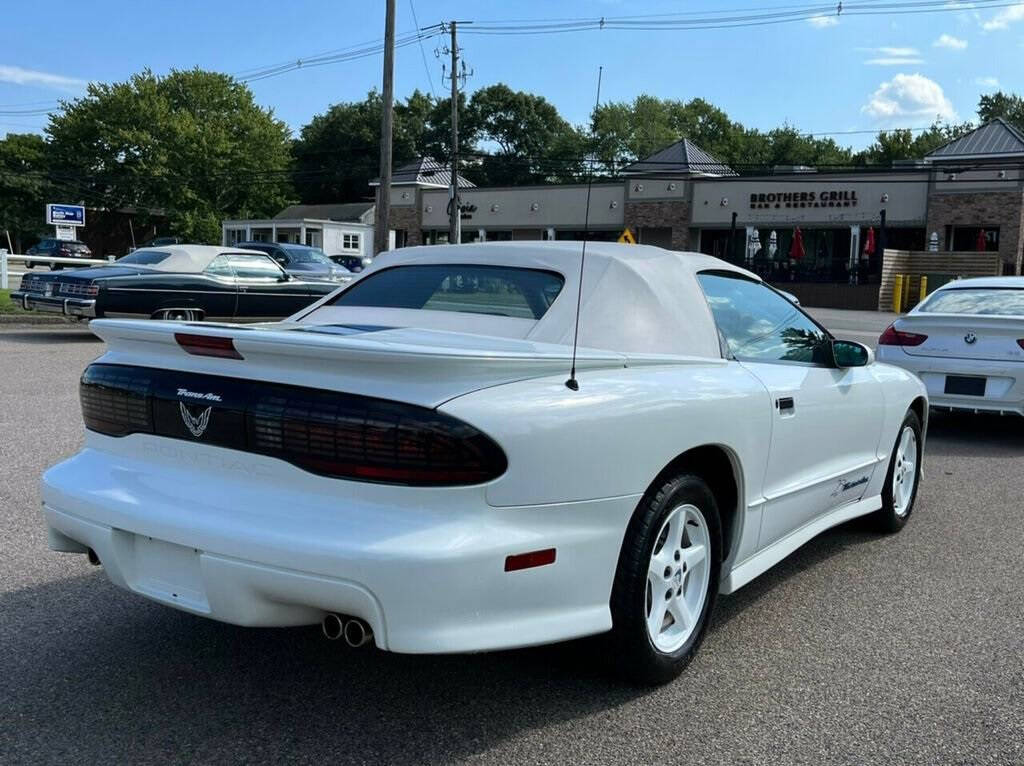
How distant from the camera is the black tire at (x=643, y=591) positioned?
10.2 ft

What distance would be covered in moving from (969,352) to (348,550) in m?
7.33

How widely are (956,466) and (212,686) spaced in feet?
20.3

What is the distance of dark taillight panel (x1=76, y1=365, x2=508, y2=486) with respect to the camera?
2.69m

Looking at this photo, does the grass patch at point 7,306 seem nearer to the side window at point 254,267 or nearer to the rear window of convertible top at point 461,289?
the side window at point 254,267

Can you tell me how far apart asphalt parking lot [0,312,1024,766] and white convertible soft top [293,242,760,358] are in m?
1.15

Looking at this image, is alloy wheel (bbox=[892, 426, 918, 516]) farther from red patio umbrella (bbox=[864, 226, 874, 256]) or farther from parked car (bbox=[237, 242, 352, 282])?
red patio umbrella (bbox=[864, 226, 874, 256])

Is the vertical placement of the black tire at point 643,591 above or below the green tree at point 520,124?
below

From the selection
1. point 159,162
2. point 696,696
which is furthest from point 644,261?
point 159,162

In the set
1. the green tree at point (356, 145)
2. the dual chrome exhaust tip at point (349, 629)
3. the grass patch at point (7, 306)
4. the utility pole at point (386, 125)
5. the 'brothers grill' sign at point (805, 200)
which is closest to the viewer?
the dual chrome exhaust tip at point (349, 629)

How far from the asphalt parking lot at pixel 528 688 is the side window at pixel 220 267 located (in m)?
10.1

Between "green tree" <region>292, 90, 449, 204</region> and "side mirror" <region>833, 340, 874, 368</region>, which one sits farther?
"green tree" <region>292, 90, 449, 204</region>

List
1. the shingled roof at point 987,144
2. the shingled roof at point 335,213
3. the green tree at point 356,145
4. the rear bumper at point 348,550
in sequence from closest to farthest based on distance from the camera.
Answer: the rear bumper at point 348,550
the shingled roof at point 987,144
the shingled roof at point 335,213
the green tree at point 356,145

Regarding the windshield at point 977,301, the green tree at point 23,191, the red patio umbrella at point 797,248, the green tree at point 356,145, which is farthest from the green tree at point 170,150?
the windshield at point 977,301

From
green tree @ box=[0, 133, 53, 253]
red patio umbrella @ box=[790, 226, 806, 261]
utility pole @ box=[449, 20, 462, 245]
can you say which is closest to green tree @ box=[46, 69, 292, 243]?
green tree @ box=[0, 133, 53, 253]
